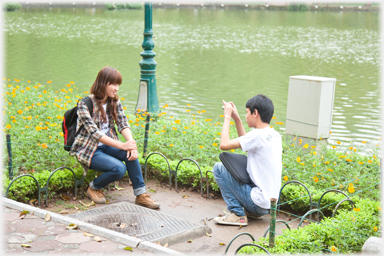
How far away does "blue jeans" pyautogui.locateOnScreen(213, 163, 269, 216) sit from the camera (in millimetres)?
4371

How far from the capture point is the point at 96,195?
4910 mm

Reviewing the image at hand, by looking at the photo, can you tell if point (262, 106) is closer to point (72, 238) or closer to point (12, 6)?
point (72, 238)

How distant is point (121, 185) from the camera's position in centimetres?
552

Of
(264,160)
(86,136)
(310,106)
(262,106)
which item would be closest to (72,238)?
(86,136)

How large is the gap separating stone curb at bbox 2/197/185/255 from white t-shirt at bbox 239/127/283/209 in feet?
3.96

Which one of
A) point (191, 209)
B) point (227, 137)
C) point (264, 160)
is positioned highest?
point (227, 137)

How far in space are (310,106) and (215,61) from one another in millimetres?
12462

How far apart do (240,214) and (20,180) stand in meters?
2.35

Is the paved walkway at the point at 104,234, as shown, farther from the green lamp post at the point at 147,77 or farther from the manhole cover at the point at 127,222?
the green lamp post at the point at 147,77

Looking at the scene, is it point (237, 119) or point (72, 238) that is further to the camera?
point (237, 119)

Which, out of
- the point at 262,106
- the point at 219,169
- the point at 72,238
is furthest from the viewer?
the point at 219,169

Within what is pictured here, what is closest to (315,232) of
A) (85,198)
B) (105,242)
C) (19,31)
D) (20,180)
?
(105,242)

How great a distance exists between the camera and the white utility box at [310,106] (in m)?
6.29

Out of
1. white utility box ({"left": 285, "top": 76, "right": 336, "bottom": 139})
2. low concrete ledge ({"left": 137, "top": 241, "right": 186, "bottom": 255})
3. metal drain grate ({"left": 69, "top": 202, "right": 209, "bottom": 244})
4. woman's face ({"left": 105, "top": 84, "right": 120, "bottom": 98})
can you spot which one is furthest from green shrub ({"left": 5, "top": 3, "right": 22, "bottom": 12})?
low concrete ledge ({"left": 137, "top": 241, "right": 186, "bottom": 255})
